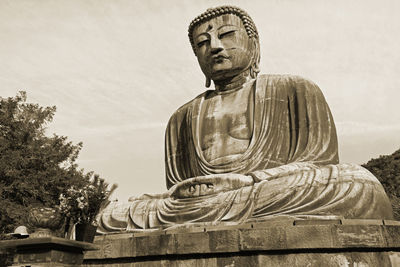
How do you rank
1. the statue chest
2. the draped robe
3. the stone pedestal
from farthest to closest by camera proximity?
1. the statue chest
2. the draped robe
3. the stone pedestal

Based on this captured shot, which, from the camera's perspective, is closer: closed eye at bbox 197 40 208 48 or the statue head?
the statue head

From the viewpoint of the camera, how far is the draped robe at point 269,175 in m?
5.68

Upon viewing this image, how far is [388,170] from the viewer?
2264cm

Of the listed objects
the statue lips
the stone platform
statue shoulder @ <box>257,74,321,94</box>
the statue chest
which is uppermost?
the statue lips

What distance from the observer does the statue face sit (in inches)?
336

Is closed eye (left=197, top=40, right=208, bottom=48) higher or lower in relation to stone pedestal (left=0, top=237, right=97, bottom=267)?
higher

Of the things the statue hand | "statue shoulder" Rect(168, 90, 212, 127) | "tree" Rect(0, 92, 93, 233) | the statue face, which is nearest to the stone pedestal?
the statue hand

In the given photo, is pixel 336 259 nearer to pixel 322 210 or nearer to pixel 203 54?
pixel 322 210

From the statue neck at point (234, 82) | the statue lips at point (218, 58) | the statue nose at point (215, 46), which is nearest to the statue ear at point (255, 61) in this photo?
the statue neck at point (234, 82)

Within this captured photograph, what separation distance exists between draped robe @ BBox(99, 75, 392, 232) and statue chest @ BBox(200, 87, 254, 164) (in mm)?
143

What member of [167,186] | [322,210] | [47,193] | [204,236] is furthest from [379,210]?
[47,193]

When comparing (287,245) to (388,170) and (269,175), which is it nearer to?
(269,175)

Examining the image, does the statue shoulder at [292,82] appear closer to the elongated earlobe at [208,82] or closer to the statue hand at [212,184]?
the elongated earlobe at [208,82]

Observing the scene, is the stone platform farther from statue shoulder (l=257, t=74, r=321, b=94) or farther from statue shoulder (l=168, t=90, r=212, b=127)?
statue shoulder (l=168, t=90, r=212, b=127)
